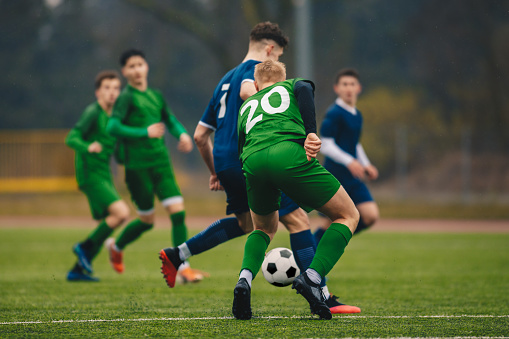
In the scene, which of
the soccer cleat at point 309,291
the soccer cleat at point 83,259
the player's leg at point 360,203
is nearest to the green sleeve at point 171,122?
the soccer cleat at point 83,259

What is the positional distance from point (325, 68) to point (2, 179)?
18.3 m

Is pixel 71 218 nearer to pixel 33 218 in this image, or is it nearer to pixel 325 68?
pixel 33 218

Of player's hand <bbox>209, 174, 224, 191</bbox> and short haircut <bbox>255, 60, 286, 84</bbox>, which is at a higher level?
short haircut <bbox>255, 60, 286, 84</bbox>

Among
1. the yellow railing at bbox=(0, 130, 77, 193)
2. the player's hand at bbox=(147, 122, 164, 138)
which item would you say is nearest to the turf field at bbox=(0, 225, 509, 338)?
the player's hand at bbox=(147, 122, 164, 138)

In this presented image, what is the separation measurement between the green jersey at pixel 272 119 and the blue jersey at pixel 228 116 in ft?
2.06

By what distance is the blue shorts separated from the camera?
529 cm

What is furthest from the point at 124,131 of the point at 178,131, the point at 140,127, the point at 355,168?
the point at 355,168

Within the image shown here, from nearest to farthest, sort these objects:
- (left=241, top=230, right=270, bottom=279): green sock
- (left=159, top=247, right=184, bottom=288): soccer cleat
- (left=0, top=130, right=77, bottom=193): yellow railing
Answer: (left=241, top=230, right=270, bottom=279): green sock → (left=159, top=247, right=184, bottom=288): soccer cleat → (left=0, top=130, right=77, bottom=193): yellow railing

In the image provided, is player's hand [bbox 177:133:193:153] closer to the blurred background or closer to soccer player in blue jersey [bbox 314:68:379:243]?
soccer player in blue jersey [bbox 314:68:379:243]

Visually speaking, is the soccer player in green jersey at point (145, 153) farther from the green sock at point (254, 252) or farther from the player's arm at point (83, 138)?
the green sock at point (254, 252)

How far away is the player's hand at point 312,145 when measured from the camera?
442 centimetres

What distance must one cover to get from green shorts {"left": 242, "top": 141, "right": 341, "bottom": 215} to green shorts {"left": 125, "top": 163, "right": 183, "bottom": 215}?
9.65 feet

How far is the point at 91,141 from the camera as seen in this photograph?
8102mm

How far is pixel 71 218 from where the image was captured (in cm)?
1989
